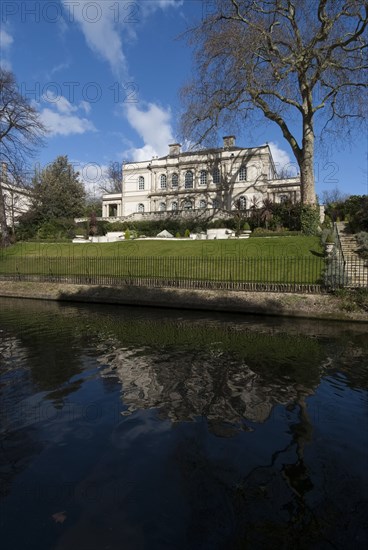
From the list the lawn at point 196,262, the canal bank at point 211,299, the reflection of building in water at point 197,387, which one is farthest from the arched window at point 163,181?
the reflection of building in water at point 197,387

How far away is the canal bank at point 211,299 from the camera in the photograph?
12125 millimetres

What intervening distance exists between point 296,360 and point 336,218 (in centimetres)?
2922

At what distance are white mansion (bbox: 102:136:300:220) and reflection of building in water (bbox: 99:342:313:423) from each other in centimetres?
3781

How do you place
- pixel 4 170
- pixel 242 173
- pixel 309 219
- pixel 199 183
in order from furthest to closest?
pixel 199 183
pixel 242 173
pixel 4 170
pixel 309 219

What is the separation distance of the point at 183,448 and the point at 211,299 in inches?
389

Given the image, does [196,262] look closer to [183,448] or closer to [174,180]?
[183,448]

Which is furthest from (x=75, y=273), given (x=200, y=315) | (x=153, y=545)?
(x=153, y=545)

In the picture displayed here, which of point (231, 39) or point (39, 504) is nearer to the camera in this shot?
point (39, 504)

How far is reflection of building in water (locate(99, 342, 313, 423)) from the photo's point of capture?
4.84m

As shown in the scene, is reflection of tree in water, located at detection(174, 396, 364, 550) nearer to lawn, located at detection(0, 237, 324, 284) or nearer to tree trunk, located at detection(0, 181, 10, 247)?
lawn, located at detection(0, 237, 324, 284)

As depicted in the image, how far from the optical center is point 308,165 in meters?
25.6

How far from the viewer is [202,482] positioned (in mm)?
3332

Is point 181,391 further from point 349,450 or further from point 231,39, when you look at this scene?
point 231,39

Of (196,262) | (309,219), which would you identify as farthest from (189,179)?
(196,262)
